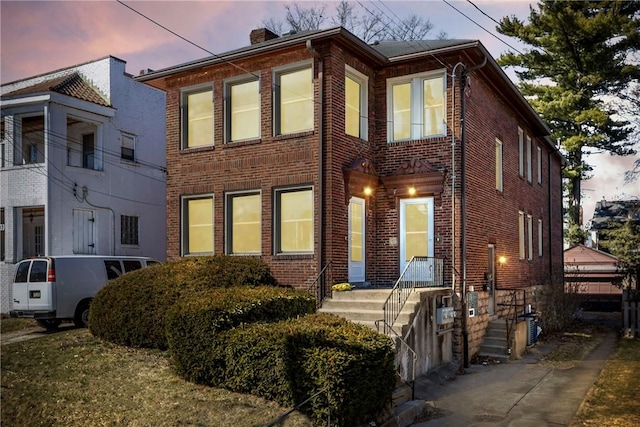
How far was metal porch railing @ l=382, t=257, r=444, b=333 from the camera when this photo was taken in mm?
11589

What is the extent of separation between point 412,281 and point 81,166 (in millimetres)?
14085

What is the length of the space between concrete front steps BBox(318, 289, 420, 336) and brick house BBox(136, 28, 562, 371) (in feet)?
1.58

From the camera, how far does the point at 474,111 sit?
1526cm

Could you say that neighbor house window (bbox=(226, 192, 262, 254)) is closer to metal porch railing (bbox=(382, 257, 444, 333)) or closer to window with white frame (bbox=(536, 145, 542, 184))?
metal porch railing (bbox=(382, 257, 444, 333))

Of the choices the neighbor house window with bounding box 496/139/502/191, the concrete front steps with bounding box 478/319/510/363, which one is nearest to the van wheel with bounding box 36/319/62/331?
the concrete front steps with bounding box 478/319/510/363

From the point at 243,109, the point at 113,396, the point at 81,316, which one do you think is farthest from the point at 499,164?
the point at 113,396

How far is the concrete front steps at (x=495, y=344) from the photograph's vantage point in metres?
14.8

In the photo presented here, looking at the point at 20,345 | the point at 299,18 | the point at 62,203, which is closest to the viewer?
the point at 20,345

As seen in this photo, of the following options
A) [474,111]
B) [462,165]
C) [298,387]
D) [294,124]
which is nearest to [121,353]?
[298,387]

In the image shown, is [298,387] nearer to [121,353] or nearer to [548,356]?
[121,353]

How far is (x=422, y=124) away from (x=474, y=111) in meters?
1.64

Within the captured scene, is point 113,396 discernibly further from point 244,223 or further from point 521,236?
point 521,236

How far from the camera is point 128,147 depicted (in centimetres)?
2261

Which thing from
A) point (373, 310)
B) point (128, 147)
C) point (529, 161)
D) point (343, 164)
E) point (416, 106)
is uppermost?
point (128, 147)
